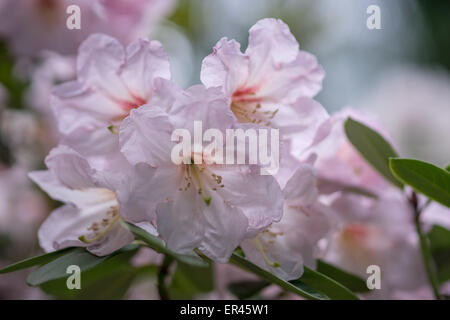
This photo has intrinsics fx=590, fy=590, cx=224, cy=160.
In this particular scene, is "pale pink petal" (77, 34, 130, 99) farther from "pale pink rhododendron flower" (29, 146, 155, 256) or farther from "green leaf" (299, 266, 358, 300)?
"green leaf" (299, 266, 358, 300)

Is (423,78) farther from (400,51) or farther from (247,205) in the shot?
(247,205)

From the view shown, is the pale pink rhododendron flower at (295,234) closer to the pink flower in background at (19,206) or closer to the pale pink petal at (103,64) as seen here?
the pale pink petal at (103,64)

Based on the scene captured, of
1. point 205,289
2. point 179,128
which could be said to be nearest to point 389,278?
point 205,289

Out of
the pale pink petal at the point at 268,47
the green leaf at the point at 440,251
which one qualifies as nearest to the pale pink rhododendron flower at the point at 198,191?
the pale pink petal at the point at 268,47

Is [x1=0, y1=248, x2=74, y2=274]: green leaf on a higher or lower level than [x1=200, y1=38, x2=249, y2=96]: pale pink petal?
lower

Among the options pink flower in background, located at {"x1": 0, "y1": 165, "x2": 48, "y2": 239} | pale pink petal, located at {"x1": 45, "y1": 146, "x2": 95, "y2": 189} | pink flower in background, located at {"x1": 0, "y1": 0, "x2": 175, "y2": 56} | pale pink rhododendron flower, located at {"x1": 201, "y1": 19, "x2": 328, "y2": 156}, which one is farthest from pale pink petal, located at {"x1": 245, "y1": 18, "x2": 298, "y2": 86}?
pink flower in background, located at {"x1": 0, "y1": 165, "x2": 48, "y2": 239}

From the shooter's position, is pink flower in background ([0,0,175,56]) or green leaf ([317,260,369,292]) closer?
green leaf ([317,260,369,292])

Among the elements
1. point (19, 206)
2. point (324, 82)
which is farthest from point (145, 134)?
point (324, 82)
